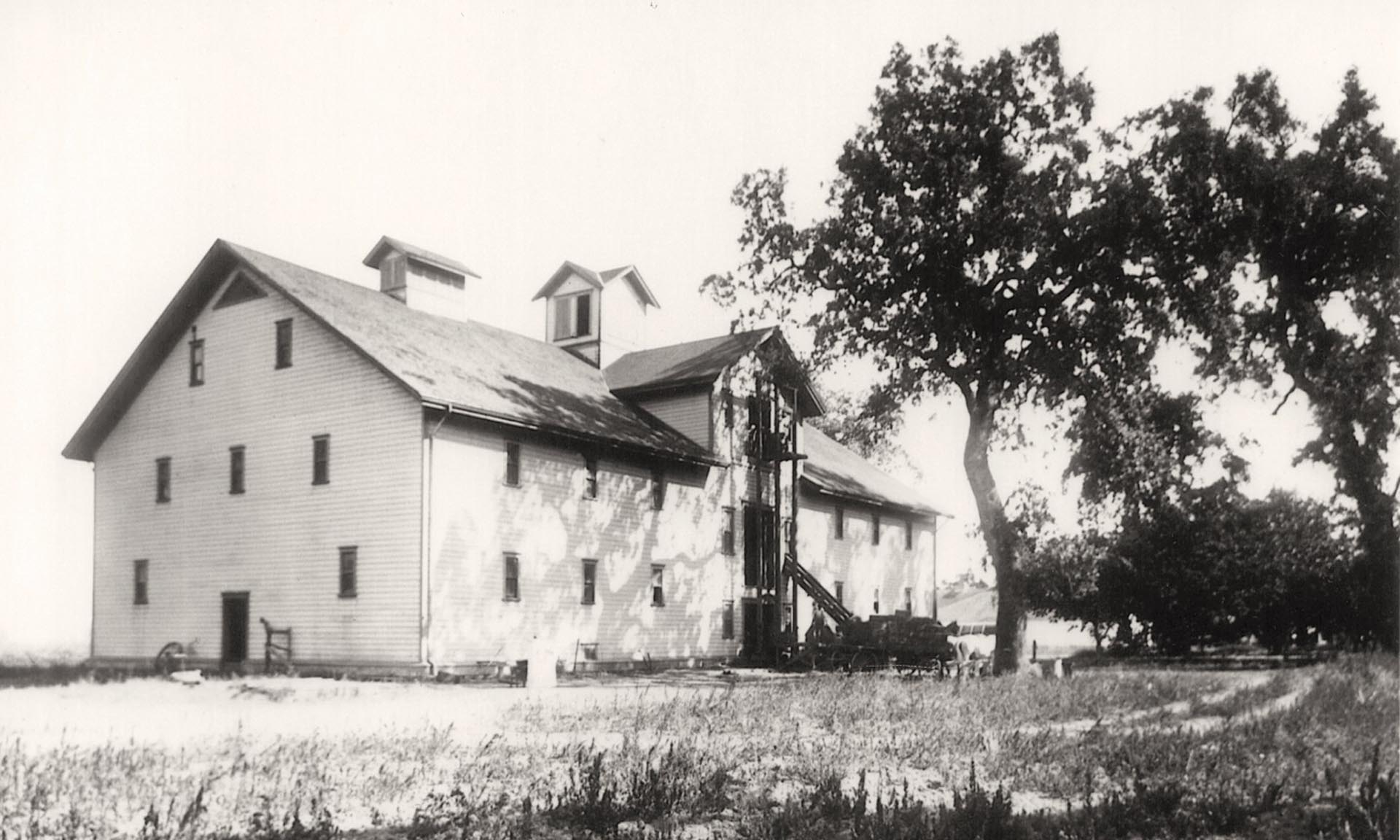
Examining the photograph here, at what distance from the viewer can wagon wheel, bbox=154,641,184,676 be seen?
98.5 feet

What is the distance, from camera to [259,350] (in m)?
30.5

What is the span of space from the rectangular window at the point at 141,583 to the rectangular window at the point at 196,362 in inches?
199

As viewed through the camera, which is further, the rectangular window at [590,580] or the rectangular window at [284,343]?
the rectangular window at [590,580]

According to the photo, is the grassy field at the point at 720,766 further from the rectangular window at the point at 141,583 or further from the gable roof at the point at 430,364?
the rectangular window at the point at 141,583

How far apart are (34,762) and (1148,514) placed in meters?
37.1

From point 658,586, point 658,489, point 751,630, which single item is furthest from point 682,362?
point 751,630

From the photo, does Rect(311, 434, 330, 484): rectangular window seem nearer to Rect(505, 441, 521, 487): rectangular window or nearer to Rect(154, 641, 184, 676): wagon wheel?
Rect(505, 441, 521, 487): rectangular window

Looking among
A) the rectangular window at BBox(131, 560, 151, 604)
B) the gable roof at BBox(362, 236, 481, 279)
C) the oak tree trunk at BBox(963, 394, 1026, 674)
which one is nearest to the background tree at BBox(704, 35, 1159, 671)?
the oak tree trunk at BBox(963, 394, 1026, 674)

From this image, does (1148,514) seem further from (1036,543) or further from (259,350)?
(259,350)

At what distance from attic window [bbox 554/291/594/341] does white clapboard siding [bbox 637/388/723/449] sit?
4.34 meters

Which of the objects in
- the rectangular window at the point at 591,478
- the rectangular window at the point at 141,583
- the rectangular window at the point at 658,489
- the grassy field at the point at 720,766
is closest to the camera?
the grassy field at the point at 720,766

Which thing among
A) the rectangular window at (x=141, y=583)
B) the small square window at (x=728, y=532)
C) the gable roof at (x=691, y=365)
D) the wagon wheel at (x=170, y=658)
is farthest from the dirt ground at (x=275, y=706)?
the gable roof at (x=691, y=365)

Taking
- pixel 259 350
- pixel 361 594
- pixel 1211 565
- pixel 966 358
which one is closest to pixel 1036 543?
pixel 966 358

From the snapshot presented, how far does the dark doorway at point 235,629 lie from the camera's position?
A: 2969 cm
